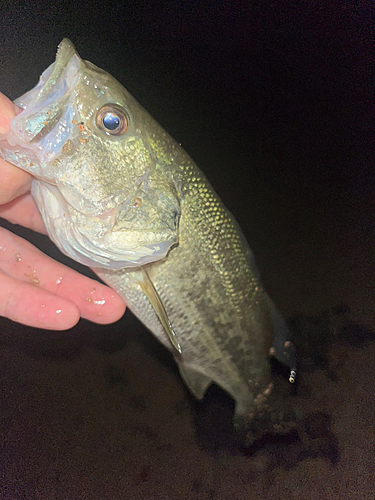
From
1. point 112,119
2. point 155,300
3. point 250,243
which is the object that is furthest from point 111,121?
point 250,243

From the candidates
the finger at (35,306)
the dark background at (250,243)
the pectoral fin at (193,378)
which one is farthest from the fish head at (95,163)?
the dark background at (250,243)

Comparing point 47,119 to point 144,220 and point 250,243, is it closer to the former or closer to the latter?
point 144,220

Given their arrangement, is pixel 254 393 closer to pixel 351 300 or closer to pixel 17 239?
pixel 351 300

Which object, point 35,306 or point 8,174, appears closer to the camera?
point 8,174

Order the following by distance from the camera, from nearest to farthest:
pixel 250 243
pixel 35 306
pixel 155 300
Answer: pixel 155 300 → pixel 35 306 → pixel 250 243

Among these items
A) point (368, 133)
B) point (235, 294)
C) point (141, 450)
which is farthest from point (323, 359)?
point (368, 133)

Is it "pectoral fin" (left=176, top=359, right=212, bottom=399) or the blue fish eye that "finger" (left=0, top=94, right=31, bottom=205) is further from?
"pectoral fin" (left=176, top=359, right=212, bottom=399)

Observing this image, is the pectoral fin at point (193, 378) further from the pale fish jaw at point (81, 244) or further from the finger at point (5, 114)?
the finger at point (5, 114)
